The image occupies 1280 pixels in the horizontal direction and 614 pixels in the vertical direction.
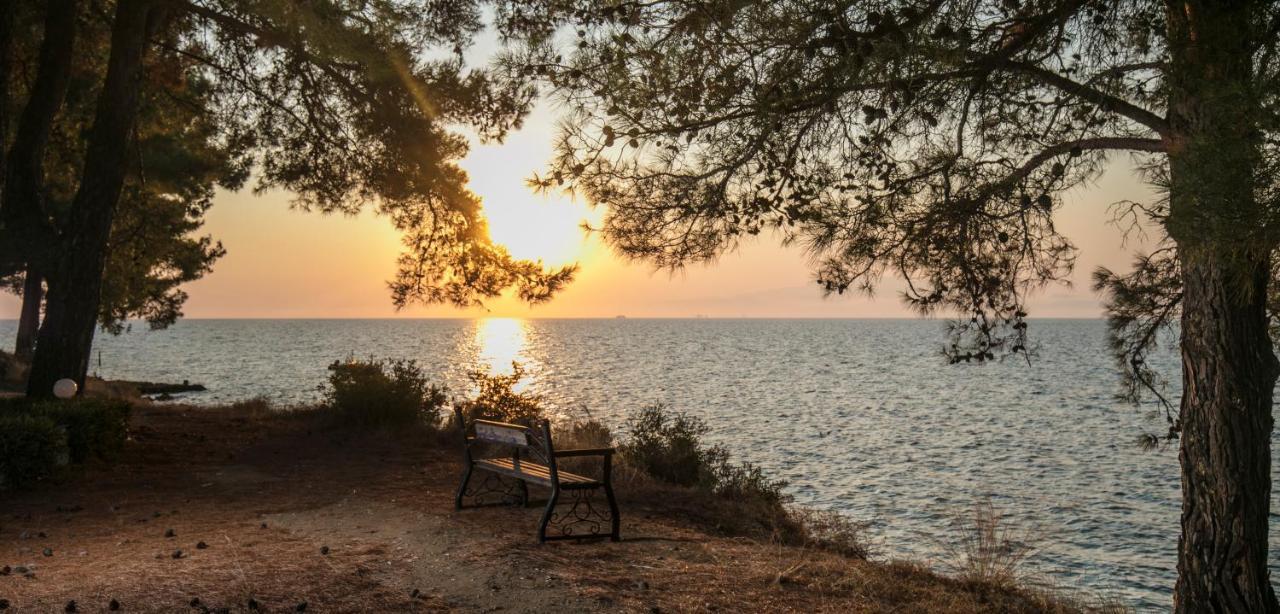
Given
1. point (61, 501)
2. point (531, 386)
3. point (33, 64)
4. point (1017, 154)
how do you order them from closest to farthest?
1. point (1017, 154)
2. point (61, 501)
3. point (33, 64)
4. point (531, 386)

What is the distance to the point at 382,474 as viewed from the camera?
32.8 ft

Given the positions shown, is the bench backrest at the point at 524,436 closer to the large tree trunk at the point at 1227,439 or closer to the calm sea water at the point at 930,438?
the calm sea water at the point at 930,438

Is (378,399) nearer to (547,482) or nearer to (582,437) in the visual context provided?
(582,437)

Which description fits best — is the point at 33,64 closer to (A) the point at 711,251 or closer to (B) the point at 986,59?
(A) the point at 711,251

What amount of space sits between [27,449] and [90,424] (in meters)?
1.18

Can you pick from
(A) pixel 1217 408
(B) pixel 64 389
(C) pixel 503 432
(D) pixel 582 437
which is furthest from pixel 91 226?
(A) pixel 1217 408

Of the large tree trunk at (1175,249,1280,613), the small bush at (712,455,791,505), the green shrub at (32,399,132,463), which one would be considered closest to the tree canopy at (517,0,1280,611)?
the large tree trunk at (1175,249,1280,613)

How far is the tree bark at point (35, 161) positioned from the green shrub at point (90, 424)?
1.98 m

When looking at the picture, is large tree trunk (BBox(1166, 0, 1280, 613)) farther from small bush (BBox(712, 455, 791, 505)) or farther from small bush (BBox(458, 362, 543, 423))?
small bush (BBox(458, 362, 543, 423))

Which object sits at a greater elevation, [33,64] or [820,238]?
[33,64]

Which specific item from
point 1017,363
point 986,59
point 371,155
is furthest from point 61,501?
point 1017,363

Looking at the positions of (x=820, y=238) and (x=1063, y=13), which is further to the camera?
(x=820, y=238)

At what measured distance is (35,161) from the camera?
11.1 m

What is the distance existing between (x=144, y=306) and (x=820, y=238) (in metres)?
24.8
